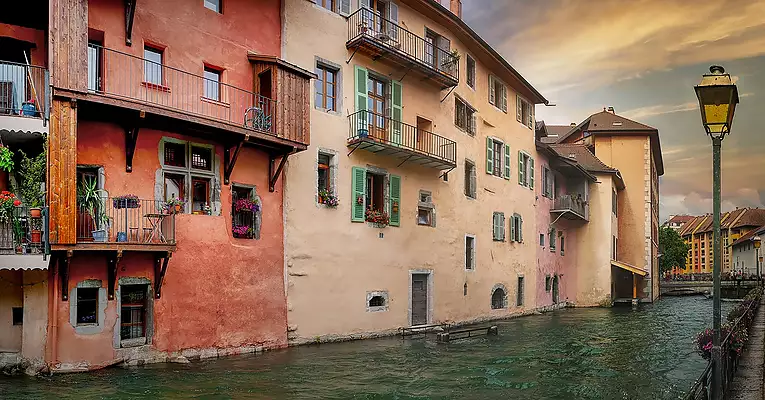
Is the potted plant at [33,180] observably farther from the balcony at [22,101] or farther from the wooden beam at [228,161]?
the wooden beam at [228,161]

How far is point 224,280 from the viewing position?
53.1ft

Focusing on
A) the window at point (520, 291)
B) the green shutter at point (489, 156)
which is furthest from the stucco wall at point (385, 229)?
the window at point (520, 291)

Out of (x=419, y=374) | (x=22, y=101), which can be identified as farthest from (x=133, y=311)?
(x=419, y=374)

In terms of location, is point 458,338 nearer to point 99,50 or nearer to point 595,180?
point 99,50

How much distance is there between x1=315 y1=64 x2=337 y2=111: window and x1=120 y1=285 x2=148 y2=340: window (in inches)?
301

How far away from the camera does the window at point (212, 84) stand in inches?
639

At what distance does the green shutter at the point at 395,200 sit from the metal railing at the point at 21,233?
38.2 feet

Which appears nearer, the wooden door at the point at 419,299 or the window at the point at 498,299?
the wooden door at the point at 419,299

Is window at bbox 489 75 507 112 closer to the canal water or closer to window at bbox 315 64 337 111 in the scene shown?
window at bbox 315 64 337 111

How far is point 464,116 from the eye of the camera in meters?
26.8

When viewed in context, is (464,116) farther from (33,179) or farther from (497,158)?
(33,179)

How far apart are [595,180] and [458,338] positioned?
21303mm

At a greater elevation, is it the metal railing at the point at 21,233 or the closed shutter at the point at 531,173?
the closed shutter at the point at 531,173

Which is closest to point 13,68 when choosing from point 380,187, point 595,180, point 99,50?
point 99,50
